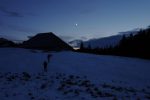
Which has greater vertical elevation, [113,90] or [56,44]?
[56,44]

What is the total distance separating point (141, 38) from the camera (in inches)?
2340

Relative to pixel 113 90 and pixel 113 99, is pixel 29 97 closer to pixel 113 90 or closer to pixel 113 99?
pixel 113 99

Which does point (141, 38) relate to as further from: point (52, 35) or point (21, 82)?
point (21, 82)

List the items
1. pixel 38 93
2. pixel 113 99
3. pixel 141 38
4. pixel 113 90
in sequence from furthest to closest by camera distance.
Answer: pixel 141 38, pixel 113 90, pixel 38 93, pixel 113 99

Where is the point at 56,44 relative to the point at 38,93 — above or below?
above

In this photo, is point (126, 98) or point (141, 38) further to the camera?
point (141, 38)

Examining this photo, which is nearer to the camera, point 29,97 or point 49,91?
point 29,97

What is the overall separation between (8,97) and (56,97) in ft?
9.09

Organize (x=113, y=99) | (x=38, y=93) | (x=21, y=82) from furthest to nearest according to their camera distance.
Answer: (x=21, y=82)
(x=38, y=93)
(x=113, y=99)

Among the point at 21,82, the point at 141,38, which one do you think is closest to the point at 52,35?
the point at 141,38

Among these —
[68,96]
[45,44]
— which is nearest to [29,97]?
[68,96]

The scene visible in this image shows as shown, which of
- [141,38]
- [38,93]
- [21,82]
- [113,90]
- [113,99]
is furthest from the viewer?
[141,38]

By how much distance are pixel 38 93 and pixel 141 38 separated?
48958 millimetres

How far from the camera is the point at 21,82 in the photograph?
18.3 m
